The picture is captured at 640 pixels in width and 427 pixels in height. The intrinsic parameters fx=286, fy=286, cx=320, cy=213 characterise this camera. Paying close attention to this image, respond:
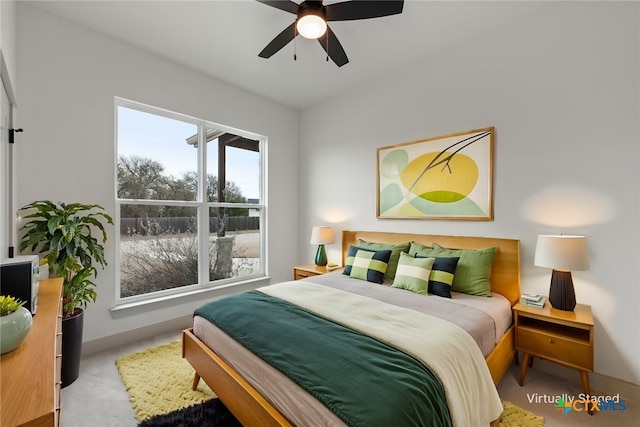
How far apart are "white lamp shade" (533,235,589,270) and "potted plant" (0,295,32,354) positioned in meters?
2.94

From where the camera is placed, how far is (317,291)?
2414mm

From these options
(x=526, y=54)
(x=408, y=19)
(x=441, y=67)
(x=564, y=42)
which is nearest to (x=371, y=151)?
(x=441, y=67)

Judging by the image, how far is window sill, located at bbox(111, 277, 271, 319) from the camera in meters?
2.84

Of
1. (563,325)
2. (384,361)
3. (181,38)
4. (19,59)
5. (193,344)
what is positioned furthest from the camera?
(181,38)

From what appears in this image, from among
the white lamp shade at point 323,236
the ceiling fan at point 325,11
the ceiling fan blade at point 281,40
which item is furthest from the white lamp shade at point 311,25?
the white lamp shade at point 323,236

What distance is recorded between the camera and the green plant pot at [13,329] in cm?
98

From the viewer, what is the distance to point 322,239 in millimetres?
3748

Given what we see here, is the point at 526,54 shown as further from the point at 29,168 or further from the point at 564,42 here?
the point at 29,168

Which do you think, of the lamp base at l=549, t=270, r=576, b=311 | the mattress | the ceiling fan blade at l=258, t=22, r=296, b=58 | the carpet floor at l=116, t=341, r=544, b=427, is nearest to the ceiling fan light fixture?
the ceiling fan blade at l=258, t=22, r=296, b=58

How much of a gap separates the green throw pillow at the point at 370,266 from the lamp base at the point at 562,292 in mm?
1330

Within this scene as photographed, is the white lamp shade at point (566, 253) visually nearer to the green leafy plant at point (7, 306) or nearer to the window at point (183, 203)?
the green leafy plant at point (7, 306)

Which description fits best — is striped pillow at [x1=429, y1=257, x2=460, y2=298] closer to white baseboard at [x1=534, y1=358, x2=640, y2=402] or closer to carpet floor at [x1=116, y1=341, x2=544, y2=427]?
carpet floor at [x1=116, y1=341, x2=544, y2=427]

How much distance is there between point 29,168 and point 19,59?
0.87m

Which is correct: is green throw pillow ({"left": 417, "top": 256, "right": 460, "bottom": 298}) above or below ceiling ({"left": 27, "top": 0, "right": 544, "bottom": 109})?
below
